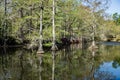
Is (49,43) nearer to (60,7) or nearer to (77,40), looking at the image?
(60,7)

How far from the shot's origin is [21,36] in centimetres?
5328

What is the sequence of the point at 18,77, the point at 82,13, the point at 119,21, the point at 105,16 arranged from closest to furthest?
the point at 18,77 < the point at 105,16 < the point at 82,13 < the point at 119,21

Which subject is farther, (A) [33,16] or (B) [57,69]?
(A) [33,16]

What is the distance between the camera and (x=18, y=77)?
17719 millimetres

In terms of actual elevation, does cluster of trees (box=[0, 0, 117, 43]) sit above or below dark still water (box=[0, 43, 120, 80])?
above

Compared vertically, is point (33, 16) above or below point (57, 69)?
above

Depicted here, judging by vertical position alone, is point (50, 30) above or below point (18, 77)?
above

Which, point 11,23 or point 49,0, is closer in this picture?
point 49,0

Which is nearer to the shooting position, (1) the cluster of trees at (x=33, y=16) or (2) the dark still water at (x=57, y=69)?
(2) the dark still water at (x=57, y=69)

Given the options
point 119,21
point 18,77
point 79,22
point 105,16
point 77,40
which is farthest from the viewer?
point 119,21

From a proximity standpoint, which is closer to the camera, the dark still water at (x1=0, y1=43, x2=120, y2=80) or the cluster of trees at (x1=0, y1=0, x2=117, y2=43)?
the dark still water at (x1=0, y1=43, x2=120, y2=80)

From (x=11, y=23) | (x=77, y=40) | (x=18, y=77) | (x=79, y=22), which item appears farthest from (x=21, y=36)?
(x=18, y=77)

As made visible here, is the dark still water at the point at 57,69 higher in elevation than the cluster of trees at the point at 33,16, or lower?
lower

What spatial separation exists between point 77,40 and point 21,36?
30.7 meters
